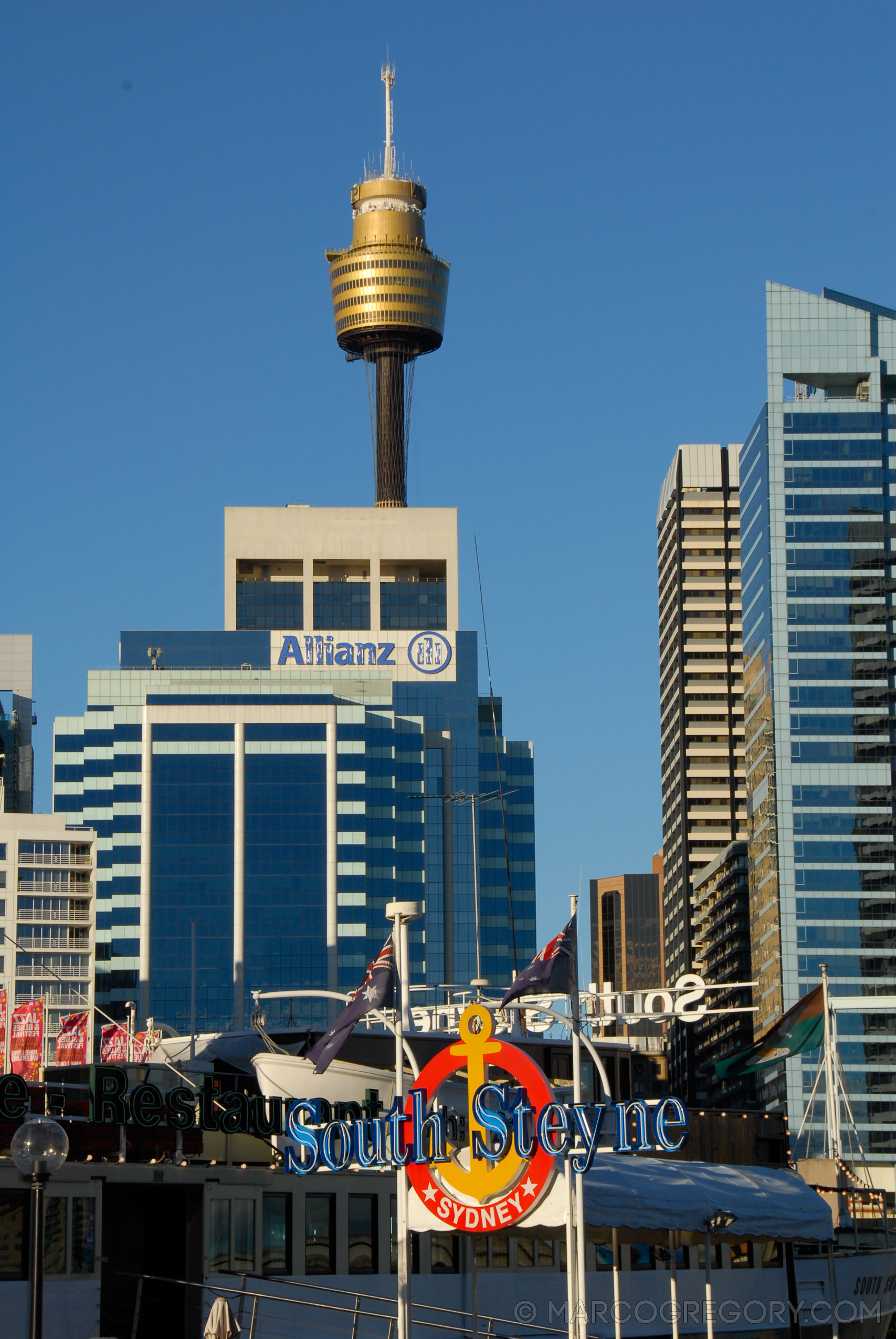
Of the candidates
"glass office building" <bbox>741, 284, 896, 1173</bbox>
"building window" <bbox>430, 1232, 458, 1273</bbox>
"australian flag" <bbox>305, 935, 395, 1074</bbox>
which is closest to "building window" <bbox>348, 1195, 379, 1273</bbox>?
"building window" <bbox>430, 1232, 458, 1273</bbox>

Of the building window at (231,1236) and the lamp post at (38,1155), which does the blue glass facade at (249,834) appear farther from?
the lamp post at (38,1155)

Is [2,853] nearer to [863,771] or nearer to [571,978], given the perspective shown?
[863,771]

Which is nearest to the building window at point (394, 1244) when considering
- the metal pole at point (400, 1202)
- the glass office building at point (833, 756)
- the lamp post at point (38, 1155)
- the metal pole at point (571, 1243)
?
the metal pole at point (400, 1202)

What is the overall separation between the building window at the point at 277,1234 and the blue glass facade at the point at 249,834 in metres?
132

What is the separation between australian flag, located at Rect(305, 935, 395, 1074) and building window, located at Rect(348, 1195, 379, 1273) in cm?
878

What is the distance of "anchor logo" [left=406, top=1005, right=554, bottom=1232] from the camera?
3397 centimetres

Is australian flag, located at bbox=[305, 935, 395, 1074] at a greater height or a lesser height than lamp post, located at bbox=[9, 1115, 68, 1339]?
greater

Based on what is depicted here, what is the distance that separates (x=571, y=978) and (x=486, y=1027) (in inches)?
129

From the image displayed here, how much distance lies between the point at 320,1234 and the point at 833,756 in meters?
155

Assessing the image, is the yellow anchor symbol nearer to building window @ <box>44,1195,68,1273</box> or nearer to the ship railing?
the ship railing

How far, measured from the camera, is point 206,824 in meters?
183

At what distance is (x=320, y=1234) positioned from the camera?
4428 centimetres

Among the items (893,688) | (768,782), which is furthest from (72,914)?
(893,688)

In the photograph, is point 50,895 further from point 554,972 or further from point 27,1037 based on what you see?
point 554,972
